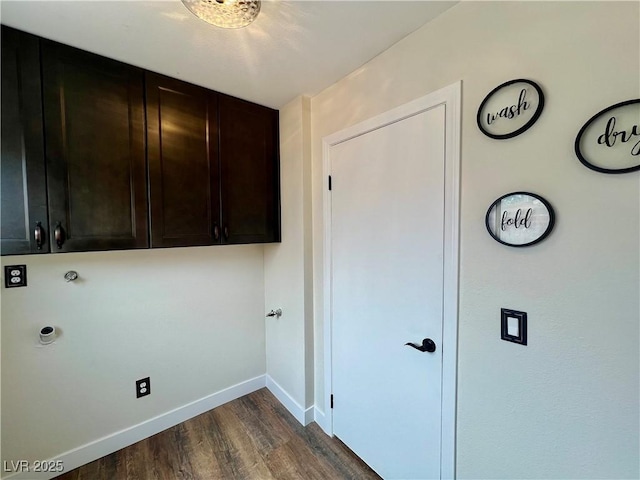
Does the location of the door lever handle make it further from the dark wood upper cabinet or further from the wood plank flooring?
the dark wood upper cabinet

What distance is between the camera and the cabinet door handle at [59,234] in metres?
1.27

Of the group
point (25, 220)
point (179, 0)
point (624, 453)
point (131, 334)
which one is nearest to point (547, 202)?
point (624, 453)

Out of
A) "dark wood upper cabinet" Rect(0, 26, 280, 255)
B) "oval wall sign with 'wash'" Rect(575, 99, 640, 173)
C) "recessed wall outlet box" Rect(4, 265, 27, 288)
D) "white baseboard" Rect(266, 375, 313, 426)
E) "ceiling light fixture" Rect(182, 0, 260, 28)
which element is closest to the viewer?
"oval wall sign with 'wash'" Rect(575, 99, 640, 173)

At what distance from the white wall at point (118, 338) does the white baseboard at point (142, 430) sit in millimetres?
39

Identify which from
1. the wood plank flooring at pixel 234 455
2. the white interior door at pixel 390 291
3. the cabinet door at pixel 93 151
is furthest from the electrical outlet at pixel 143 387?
the white interior door at pixel 390 291

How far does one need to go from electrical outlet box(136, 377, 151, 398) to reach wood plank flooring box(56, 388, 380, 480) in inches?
12.2

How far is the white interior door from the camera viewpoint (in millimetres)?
1207

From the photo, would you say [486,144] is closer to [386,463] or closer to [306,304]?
[306,304]

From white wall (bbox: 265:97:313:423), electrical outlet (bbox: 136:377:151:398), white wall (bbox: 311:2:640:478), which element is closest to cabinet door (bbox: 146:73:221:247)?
white wall (bbox: 265:97:313:423)

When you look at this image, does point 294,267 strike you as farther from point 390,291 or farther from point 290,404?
point 290,404

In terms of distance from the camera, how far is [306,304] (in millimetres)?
1886

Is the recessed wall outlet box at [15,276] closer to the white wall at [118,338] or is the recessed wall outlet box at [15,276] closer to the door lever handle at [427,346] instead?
the white wall at [118,338]

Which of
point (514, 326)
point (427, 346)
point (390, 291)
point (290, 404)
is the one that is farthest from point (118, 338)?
point (514, 326)

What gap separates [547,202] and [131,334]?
2325mm
